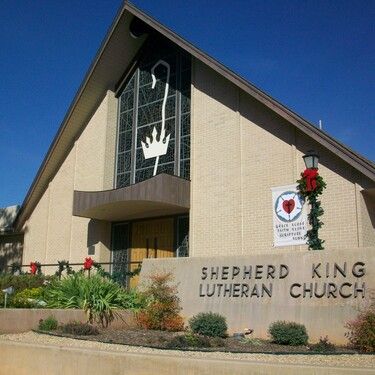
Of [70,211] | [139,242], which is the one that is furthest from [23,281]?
[70,211]

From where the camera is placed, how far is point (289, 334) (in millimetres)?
10023

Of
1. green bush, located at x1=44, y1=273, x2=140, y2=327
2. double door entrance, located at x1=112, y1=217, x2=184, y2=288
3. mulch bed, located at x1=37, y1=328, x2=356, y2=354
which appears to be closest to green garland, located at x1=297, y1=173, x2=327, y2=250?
mulch bed, located at x1=37, y1=328, x2=356, y2=354

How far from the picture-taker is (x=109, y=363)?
8.02 meters

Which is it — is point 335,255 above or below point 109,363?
above

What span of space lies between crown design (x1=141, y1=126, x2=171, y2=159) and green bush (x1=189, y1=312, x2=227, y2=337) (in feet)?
33.6

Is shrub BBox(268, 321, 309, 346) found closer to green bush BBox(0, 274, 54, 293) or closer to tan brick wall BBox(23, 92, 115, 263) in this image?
green bush BBox(0, 274, 54, 293)

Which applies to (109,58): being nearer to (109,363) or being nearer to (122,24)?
(122,24)

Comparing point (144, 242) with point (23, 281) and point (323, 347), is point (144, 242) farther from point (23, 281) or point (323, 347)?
point (323, 347)

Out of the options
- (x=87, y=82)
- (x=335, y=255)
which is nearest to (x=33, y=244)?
(x=87, y=82)

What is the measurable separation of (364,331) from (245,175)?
921 centimetres

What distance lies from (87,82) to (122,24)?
2.83 meters

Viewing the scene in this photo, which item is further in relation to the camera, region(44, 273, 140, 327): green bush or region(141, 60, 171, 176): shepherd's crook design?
region(141, 60, 171, 176): shepherd's crook design

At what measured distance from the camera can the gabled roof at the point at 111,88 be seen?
52.8ft

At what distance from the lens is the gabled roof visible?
16083 millimetres
